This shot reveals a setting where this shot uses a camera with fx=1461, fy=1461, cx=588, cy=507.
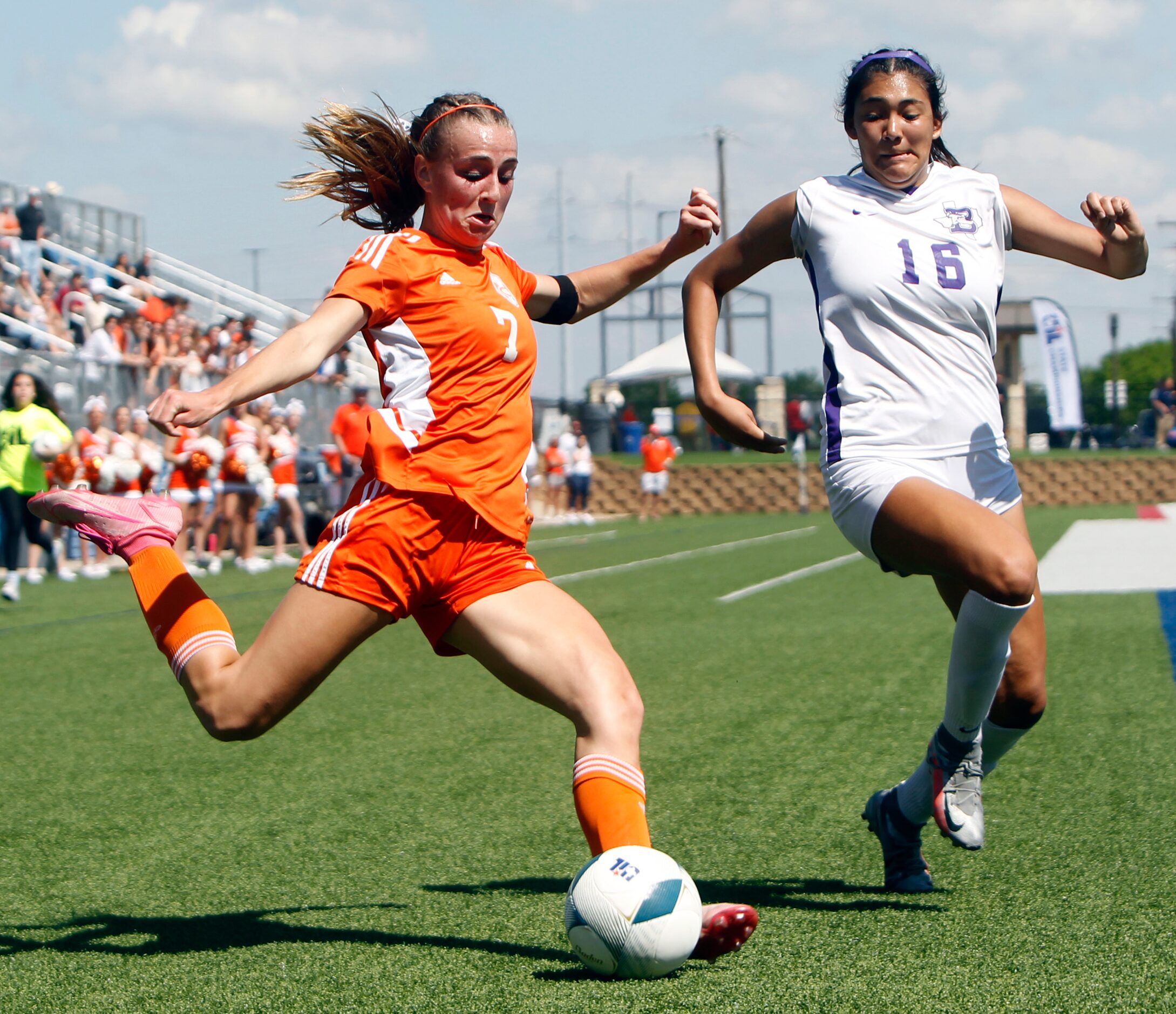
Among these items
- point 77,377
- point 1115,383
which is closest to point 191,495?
point 77,377

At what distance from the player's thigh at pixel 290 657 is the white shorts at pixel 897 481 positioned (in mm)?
1232

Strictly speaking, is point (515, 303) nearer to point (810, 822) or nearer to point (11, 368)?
point (810, 822)

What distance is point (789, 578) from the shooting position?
1484cm

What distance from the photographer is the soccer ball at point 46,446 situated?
12859mm

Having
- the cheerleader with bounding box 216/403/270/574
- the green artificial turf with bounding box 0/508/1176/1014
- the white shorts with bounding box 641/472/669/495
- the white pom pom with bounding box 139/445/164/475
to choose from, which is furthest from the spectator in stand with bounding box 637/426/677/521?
the green artificial turf with bounding box 0/508/1176/1014

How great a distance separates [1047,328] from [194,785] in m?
29.7

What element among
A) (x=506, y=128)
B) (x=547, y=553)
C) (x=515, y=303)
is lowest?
(x=547, y=553)

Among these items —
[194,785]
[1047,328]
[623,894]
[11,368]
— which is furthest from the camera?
[1047,328]

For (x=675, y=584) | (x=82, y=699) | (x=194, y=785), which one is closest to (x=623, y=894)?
(x=194, y=785)

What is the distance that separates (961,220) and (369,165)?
1.60 metres

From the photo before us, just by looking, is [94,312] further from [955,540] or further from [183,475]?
[955,540]

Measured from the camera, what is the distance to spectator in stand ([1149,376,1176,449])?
129 feet

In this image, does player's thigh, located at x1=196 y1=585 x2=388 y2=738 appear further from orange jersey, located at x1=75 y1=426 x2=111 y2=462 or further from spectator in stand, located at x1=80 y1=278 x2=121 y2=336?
spectator in stand, located at x1=80 y1=278 x2=121 y2=336

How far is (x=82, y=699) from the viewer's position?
786 centimetres
